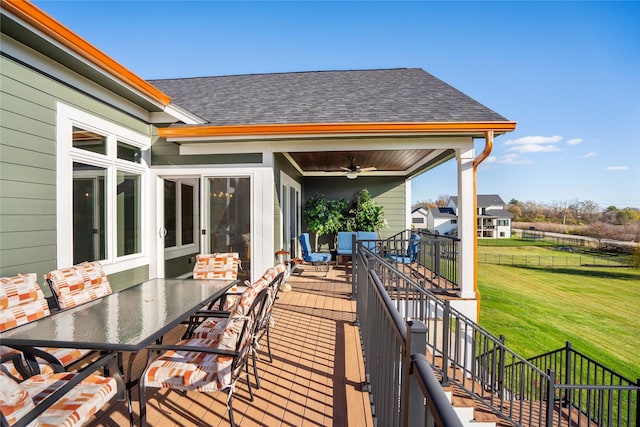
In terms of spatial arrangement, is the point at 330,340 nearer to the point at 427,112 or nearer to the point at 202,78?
the point at 427,112

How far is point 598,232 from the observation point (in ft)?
112

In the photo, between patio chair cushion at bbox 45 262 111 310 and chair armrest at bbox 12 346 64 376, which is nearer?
chair armrest at bbox 12 346 64 376

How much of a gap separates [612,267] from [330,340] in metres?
38.4

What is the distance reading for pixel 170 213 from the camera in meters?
5.24

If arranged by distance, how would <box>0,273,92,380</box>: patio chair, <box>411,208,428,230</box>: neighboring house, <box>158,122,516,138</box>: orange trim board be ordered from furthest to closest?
<box>411,208,428,230</box>: neighboring house < <box>158,122,516,138</box>: orange trim board < <box>0,273,92,380</box>: patio chair

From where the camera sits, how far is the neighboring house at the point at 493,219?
44.7 meters

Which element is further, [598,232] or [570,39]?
[598,232]

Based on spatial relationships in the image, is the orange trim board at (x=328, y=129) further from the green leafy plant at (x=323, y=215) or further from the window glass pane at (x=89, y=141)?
the green leafy plant at (x=323, y=215)

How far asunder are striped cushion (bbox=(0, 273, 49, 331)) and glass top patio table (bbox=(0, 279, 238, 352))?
0.24m

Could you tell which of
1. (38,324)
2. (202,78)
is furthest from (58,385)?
(202,78)

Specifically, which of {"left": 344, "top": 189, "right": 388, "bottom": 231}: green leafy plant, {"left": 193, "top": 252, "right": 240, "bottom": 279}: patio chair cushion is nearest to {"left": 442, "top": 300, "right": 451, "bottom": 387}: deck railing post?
{"left": 193, "top": 252, "right": 240, "bottom": 279}: patio chair cushion

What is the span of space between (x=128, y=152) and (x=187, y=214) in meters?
1.59

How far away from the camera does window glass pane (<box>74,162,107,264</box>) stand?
342cm

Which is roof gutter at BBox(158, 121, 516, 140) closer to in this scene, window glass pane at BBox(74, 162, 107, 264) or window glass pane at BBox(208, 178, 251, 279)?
window glass pane at BBox(208, 178, 251, 279)
